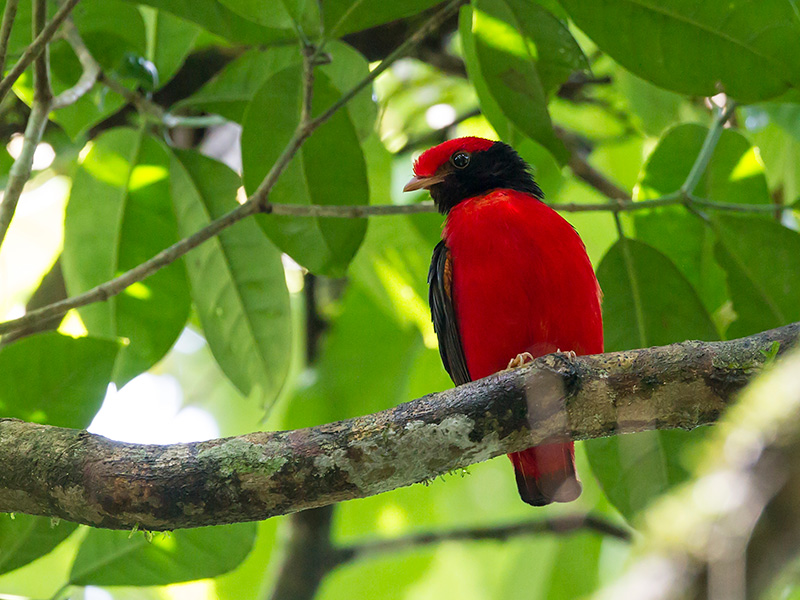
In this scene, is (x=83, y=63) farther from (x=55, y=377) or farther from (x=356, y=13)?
(x=55, y=377)

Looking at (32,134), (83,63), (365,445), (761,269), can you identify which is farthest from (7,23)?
(761,269)

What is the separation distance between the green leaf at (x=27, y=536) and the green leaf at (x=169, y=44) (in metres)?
1.95

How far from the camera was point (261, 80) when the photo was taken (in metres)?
3.95

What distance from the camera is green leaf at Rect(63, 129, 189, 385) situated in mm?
3627

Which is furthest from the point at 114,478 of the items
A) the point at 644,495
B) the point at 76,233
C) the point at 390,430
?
the point at 644,495

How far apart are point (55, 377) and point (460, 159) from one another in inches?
94.3

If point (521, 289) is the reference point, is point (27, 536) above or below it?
below

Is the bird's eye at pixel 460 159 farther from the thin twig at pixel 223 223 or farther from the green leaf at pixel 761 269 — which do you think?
the green leaf at pixel 761 269

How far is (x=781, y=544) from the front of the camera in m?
1.06

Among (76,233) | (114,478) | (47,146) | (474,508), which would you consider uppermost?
(47,146)

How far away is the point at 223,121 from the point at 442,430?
2351 millimetres

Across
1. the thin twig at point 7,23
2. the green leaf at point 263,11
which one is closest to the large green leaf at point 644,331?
the green leaf at point 263,11

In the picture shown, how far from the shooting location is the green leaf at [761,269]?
11.7 feet

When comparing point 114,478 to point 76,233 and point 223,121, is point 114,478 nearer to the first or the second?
point 76,233
